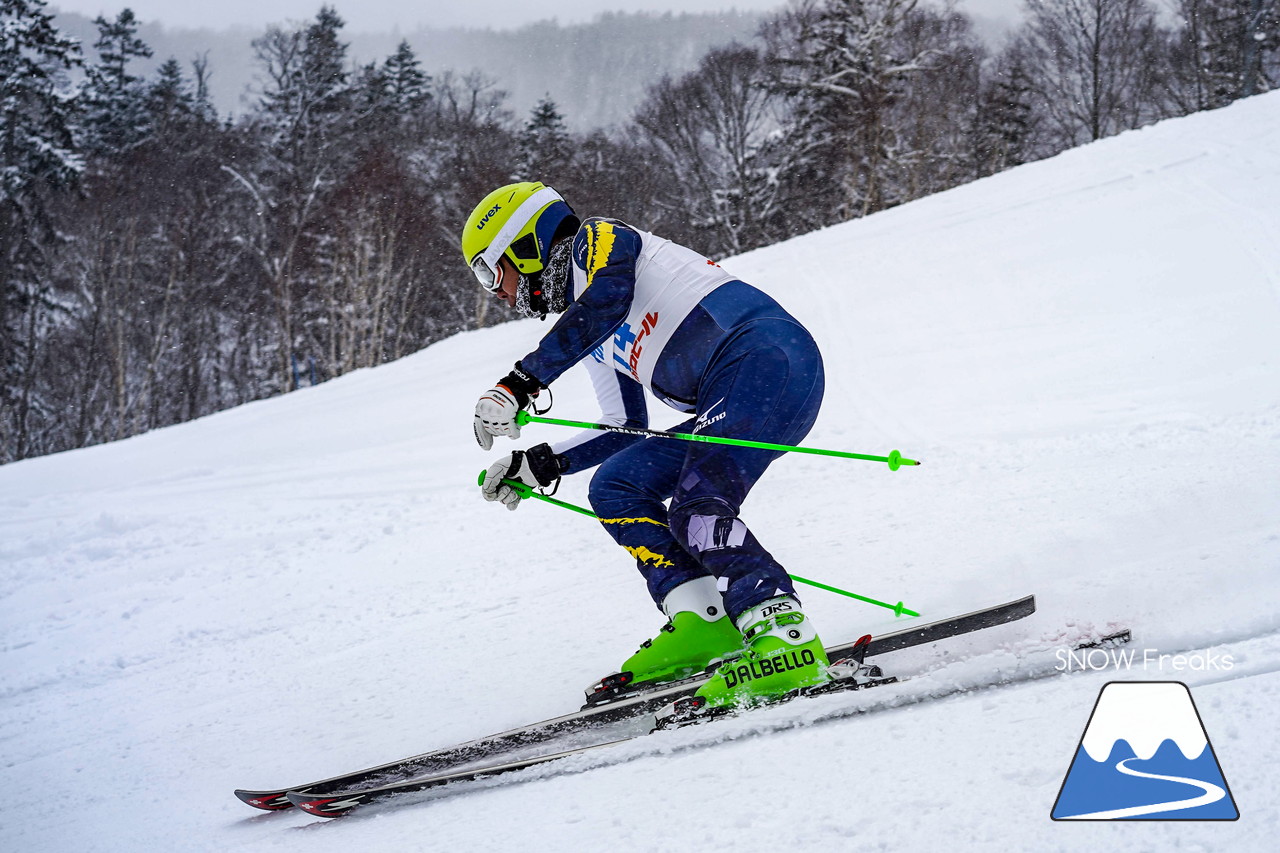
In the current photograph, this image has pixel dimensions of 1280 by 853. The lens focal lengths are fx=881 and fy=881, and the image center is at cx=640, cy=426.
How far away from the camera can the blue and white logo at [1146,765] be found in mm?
1741

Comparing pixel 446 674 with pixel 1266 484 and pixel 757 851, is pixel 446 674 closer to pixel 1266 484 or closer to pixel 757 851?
pixel 757 851

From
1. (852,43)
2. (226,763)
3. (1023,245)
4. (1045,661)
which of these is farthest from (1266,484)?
(852,43)

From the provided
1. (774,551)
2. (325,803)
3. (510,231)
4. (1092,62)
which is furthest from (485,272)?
(1092,62)

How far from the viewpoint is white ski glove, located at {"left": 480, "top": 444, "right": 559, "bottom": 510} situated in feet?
10.4

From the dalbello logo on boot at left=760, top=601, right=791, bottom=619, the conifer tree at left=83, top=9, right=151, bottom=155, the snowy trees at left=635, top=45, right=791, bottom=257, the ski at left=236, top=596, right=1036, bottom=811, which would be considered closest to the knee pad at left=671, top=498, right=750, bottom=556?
the dalbello logo on boot at left=760, top=601, right=791, bottom=619

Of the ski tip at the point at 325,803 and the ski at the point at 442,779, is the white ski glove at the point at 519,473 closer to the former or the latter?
the ski at the point at 442,779

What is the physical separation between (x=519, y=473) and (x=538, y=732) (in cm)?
90

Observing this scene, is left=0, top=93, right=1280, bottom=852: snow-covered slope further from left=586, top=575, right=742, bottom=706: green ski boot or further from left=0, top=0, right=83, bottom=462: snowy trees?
left=0, top=0, right=83, bottom=462: snowy trees

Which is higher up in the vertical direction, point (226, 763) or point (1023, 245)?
point (1023, 245)

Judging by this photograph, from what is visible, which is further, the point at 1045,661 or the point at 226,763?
the point at 226,763

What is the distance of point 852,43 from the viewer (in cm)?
2731

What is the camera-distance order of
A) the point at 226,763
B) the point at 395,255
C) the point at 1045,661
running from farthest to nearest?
the point at 395,255, the point at 226,763, the point at 1045,661

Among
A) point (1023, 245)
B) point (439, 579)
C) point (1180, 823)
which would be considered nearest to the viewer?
point (1180, 823)

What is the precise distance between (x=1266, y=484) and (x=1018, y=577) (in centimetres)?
Result: 151
